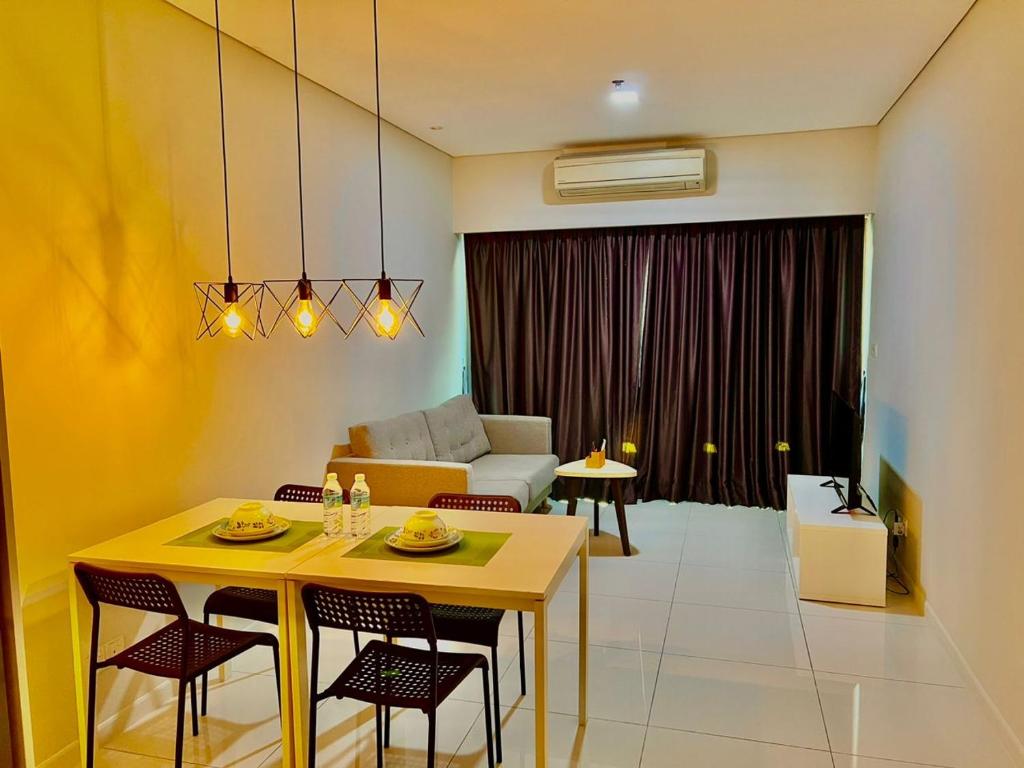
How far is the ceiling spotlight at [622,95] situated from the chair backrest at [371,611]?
3.18 metres

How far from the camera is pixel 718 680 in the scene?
3.18 metres

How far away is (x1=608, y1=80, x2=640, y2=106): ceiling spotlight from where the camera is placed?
4.22m

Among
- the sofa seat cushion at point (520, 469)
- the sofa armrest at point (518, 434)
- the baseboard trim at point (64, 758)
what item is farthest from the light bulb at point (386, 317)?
the sofa armrest at point (518, 434)

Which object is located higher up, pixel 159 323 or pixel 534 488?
pixel 159 323

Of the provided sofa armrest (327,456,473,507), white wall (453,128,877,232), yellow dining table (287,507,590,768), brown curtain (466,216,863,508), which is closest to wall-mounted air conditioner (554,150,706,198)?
white wall (453,128,877,232)

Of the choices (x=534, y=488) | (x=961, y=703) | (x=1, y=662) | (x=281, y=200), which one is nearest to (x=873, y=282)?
(x=534, y=488)

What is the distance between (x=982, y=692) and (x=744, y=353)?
3.22m

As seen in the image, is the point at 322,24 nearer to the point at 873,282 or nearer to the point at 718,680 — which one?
the point at 718,680

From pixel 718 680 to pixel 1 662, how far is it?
2.89 m

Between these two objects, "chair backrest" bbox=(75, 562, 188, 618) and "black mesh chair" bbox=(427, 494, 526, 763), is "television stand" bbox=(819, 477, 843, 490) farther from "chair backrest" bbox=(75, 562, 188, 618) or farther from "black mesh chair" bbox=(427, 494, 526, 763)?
"chair backrest" bbox=(75, 562, 188, 618)

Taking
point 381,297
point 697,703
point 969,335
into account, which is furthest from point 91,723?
point 969,335

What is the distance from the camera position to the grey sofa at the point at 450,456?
14.0 ft

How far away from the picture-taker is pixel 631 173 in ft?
18.1

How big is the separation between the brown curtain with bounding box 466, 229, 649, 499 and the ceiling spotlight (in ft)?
5.05
